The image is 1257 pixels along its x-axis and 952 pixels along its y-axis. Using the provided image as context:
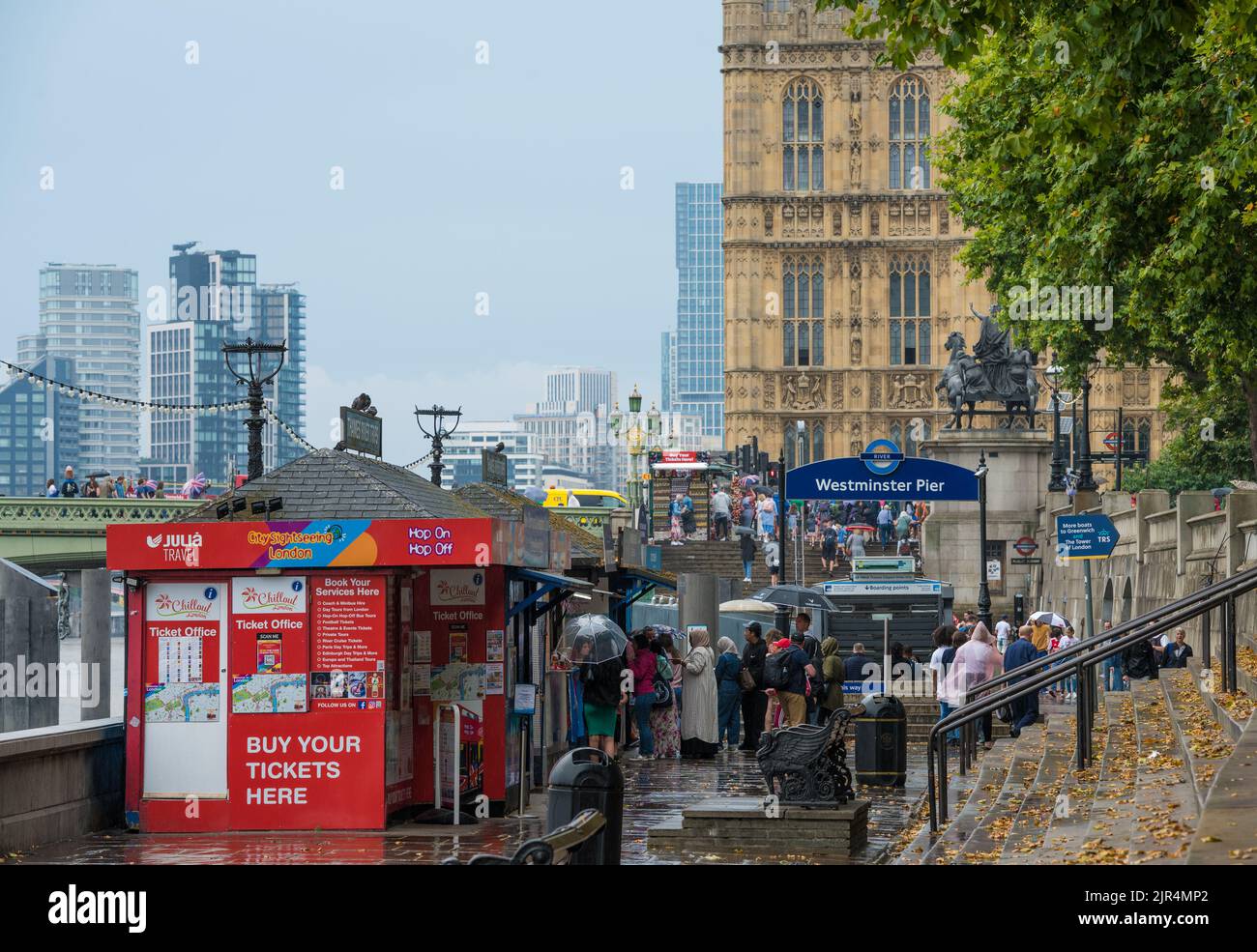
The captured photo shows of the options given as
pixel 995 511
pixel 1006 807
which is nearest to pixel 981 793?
pixel 1006 807

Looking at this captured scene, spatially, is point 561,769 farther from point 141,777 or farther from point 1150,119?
point 1150,119

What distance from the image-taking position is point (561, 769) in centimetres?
1157

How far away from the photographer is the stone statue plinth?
4809 cm

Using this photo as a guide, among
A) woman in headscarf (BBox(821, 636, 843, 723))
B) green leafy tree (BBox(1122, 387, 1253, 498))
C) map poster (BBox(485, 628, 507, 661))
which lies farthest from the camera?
green leafy tree (BBox(1122, 387, 1253, 498))

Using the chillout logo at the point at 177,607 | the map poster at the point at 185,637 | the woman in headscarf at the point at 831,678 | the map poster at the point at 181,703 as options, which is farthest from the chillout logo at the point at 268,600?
the woman in headscarf at the point at 831,678

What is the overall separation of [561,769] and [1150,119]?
11.3 m

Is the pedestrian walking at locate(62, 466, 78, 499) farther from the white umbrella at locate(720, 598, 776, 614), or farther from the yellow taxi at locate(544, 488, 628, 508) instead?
the white umbrella at locate(720, 598, 776, 614)

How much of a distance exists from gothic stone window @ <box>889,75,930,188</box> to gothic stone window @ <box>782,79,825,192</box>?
3.41 meters

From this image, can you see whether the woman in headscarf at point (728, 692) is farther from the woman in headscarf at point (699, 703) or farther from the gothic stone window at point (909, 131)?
the gothic stone window at point (909, 131)

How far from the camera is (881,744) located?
61.4ft
